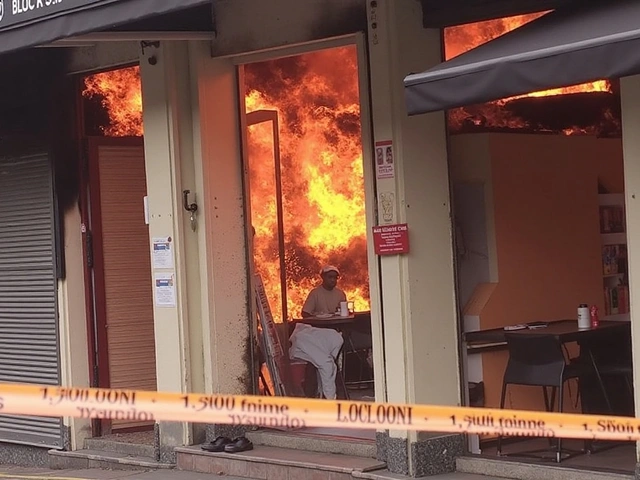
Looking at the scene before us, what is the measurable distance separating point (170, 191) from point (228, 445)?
82.0 inches

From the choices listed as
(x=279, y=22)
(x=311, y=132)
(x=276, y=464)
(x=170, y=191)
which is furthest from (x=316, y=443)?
(x=311, y=132)

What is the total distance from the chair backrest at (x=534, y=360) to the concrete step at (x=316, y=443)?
1.17m

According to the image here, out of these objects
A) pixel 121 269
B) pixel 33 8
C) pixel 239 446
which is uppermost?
Result: pixel 33 8

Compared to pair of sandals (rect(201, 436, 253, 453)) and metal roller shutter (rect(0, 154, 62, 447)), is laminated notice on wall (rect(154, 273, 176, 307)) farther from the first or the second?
metal roller shutter (rect(0, 154, 62, 447))

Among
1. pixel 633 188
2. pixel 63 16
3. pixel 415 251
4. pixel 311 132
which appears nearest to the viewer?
pixel 633 188

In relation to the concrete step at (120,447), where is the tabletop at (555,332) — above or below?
above

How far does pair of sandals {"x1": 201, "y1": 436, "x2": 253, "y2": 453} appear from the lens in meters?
9.98

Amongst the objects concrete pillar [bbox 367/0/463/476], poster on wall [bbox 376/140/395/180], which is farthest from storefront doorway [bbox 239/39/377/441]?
poster on wall [bbox 376/140/395/180]

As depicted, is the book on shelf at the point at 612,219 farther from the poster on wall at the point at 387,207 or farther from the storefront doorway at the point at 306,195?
the poster on wall at the point at 387,207

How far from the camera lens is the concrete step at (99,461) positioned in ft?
34.5

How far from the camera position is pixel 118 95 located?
11641 millimetres

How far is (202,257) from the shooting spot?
1025 centimetres

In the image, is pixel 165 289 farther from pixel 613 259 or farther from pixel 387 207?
pixel 613 259

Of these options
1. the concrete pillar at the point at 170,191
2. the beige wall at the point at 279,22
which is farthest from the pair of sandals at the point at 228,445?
the beige wall at the point at 279,22
